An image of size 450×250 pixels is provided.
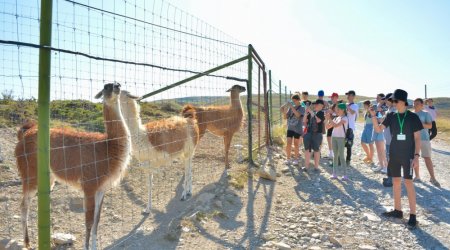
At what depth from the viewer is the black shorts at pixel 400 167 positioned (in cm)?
578

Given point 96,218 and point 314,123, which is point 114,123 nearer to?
point 96,218

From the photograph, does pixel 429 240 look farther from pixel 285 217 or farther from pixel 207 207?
pixel 207 207

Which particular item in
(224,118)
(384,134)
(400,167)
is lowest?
(400,167)

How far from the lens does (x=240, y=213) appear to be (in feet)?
19.2

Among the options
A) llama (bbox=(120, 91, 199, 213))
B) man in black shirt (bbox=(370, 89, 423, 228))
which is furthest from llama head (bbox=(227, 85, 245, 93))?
man in black shirt (bbox=(370, 89, 423, 228))

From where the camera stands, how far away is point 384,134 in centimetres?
899

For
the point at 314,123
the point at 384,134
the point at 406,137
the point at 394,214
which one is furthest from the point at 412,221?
the point at 384,134

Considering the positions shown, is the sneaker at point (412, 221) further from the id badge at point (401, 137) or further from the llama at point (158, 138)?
the llama at point (158, 138)

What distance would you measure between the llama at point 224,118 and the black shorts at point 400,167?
→ 3.72 metres

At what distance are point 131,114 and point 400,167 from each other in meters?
→ 4.29

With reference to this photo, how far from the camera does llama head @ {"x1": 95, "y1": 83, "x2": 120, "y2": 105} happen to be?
4.68 meters

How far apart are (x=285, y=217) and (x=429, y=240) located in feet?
6.41

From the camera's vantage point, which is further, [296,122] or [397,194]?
[296,122]

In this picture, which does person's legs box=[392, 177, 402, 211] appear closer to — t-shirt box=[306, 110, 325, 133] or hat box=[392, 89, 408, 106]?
hat box=[392, 89, 408, 106]
